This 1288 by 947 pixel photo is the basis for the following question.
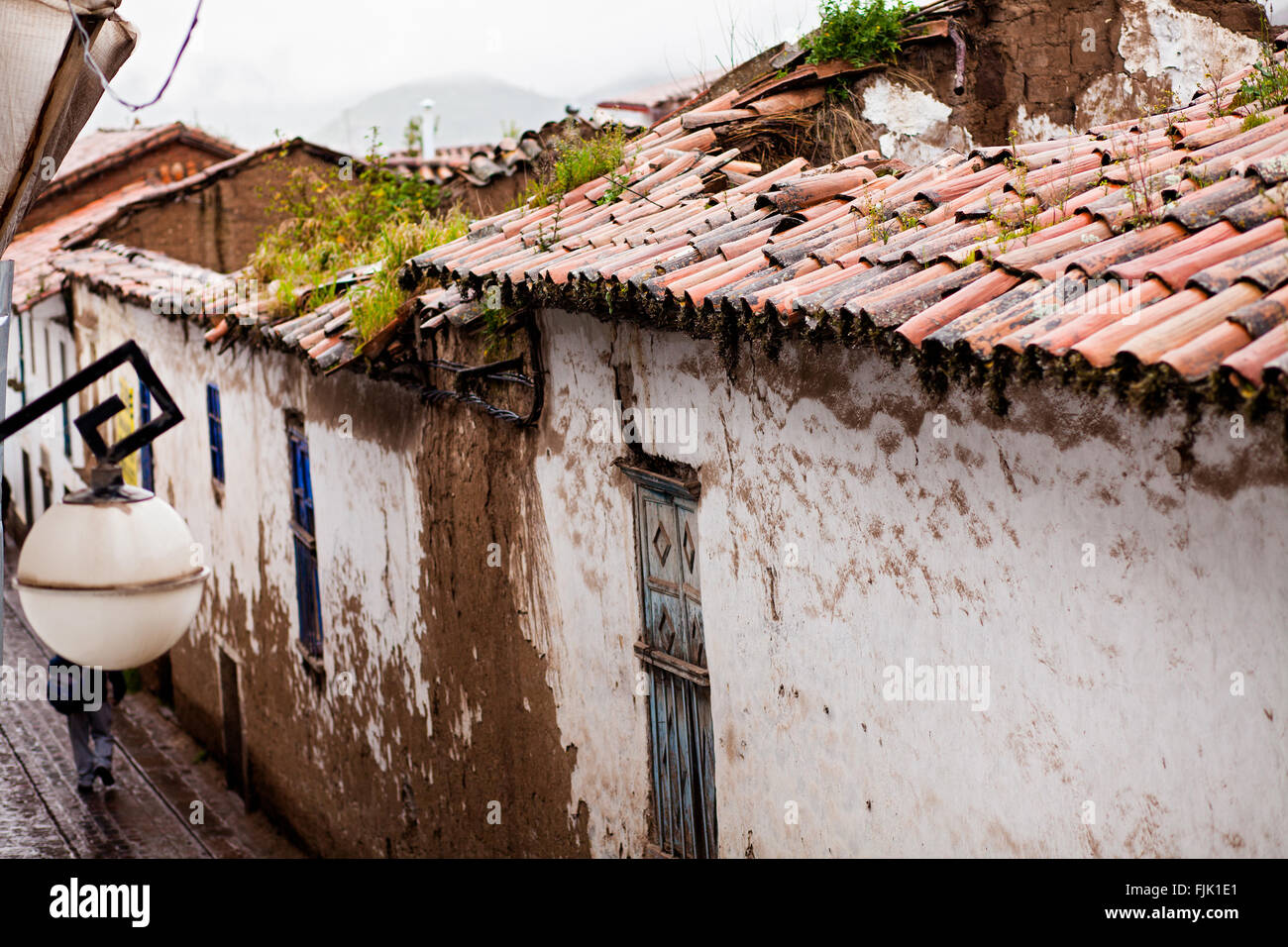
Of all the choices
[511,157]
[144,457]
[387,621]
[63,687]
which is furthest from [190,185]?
[387,621]

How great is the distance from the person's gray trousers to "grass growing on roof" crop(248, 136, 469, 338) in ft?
13.0

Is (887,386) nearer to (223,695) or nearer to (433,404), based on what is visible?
(433,404)

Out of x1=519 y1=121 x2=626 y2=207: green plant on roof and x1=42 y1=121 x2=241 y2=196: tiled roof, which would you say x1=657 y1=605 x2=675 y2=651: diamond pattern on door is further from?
x1=42 y1=121 x2=241 y2=196: tiled roof

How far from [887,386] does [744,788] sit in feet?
5.78

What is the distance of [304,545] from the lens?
9602mm

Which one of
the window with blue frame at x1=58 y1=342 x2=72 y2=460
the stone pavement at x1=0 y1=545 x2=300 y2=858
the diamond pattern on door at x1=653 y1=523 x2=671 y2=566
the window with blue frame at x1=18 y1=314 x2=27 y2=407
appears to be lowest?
the stone pavement at x1=0 y1=545 x2=300 y2=858

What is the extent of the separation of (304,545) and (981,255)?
679cm

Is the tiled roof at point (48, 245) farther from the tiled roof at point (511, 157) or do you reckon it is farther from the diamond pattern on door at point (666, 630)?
the diamond pattern on door at point (666, 630)

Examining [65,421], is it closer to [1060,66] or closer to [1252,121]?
[1060,66]

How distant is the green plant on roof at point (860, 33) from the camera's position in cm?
700

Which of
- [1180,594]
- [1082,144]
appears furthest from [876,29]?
[1180,594]

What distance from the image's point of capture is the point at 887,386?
4.14 meters

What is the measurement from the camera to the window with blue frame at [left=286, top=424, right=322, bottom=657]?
9.47m

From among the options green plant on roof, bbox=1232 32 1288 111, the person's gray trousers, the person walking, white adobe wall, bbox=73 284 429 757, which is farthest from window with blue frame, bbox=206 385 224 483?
green plant on roof, bbox=1232 32 1288 111
